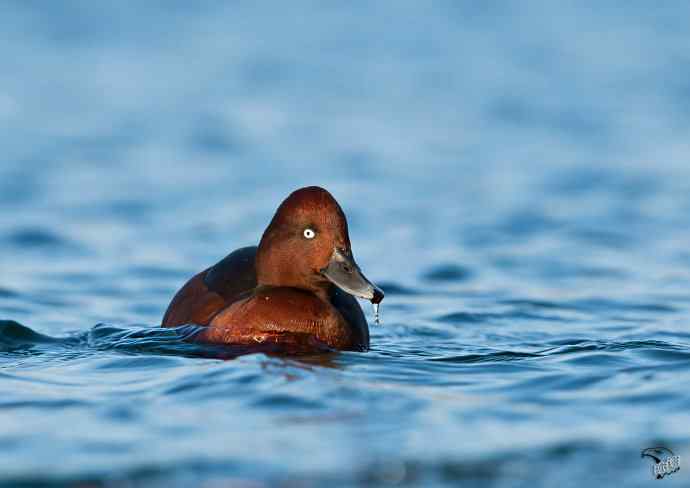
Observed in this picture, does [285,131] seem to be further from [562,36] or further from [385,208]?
[562,36]

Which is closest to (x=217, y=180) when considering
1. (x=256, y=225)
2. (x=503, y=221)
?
(x=256, y=225)

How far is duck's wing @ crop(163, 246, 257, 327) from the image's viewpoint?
7547mm

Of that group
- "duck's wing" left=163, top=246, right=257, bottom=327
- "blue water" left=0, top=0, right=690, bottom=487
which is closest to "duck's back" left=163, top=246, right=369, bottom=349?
"duck's wing" left=163, top=246, right=257, bottom=327

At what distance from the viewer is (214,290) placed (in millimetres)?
7715

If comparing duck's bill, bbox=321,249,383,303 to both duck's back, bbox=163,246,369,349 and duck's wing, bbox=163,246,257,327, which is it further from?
duck's wing, bbox=163,246,257,327

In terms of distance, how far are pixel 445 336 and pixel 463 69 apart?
1207 cm

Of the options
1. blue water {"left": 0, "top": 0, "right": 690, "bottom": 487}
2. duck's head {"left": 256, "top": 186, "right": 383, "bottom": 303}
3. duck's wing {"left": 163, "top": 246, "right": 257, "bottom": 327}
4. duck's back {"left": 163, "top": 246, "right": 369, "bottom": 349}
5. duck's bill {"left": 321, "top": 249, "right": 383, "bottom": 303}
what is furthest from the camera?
duck's wing {"left": 163, "top": 246, "right": 257, "bottom": 327}

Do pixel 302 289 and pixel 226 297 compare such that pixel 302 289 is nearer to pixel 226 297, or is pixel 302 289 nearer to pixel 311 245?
pixel 311 245

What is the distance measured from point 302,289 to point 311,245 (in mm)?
285

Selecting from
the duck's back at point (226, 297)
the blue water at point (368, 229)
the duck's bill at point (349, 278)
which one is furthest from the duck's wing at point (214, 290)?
the duck's bill at point (349, 278)

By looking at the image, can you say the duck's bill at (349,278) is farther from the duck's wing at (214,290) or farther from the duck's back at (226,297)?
the duck's wing at (214,290)

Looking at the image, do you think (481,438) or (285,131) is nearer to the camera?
(481,438)

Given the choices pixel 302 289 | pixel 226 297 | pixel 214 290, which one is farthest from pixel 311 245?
pixel 214 290

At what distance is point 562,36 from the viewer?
72.5ft
